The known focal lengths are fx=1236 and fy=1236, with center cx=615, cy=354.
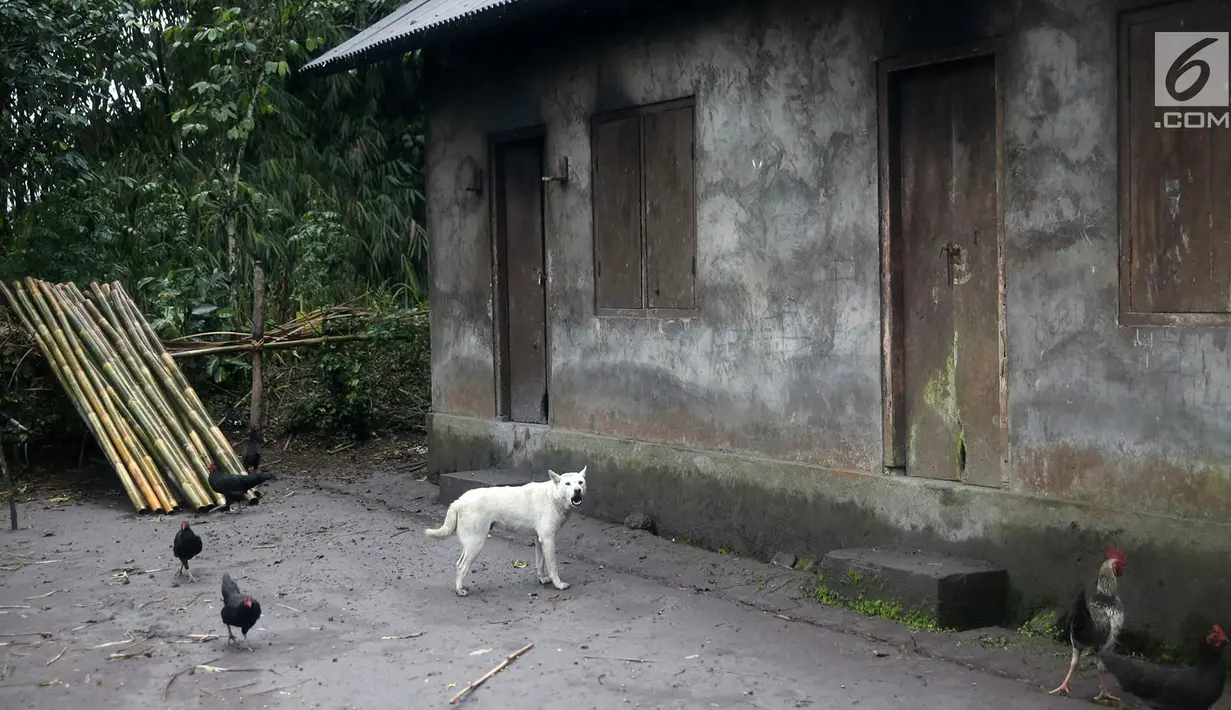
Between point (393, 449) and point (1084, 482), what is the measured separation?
29.3 feet

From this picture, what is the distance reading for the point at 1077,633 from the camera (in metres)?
5.48

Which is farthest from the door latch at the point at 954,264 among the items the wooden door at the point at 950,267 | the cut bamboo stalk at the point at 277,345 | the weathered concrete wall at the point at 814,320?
the cut bamboo stalk at the point at 277,345

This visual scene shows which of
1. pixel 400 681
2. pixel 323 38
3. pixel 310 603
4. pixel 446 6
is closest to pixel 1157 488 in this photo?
pixel 400 681

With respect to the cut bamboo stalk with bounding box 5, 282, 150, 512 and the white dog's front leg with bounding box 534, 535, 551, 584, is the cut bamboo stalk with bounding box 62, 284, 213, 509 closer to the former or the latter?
the cut bamboo stalk with bounding box 5, 282, 150, 512

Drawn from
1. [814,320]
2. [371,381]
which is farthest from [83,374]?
[814,320]

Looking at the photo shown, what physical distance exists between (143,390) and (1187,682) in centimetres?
950

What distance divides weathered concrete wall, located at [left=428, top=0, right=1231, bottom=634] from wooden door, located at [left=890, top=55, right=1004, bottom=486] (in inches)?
7.7

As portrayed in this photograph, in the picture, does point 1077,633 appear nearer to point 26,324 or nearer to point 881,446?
point 881,446

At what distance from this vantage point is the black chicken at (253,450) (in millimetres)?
11547

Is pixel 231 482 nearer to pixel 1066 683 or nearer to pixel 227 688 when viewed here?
pixel 227 688

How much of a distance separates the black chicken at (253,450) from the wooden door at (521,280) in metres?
2.42

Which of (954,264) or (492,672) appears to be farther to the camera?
(954,264)

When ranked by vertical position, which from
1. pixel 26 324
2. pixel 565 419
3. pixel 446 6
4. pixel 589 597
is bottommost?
pixel 589 597

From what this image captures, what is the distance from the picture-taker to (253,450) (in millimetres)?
11727
